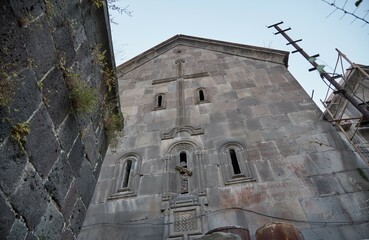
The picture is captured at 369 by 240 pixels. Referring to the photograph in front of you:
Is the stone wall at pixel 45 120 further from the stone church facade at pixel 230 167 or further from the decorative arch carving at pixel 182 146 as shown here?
the decorative arch carving at pixel 182 146

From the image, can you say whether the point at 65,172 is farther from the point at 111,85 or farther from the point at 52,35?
the point at 111,85

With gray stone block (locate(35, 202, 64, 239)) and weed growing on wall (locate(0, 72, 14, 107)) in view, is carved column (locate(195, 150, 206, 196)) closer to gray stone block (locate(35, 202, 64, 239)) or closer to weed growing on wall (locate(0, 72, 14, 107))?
gray stone block (locate(35, 202, 64, 239))

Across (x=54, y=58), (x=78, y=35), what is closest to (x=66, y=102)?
(x=54, y=58)

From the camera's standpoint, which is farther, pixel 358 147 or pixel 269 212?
pixel 358 147

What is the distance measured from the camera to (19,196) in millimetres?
2193

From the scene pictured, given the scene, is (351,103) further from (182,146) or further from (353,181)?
(182,146)

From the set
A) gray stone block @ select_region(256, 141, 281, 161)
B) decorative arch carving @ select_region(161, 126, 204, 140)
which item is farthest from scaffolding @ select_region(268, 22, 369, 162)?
decorative arch carving @ select_region(161, 126, 204, 140)

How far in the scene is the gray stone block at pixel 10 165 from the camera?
2039mm

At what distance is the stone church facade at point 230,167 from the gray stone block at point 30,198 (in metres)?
2.61

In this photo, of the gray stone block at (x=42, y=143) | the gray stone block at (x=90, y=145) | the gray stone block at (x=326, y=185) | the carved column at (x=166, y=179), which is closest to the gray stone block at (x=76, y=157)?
the gray stone block at (x=90, y=145)

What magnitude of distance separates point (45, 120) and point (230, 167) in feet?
14.8

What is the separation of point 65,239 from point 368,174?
17.9ft

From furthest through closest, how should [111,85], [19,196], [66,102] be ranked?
[111,85]
[66,102]
[19,196]

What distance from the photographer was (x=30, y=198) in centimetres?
233
